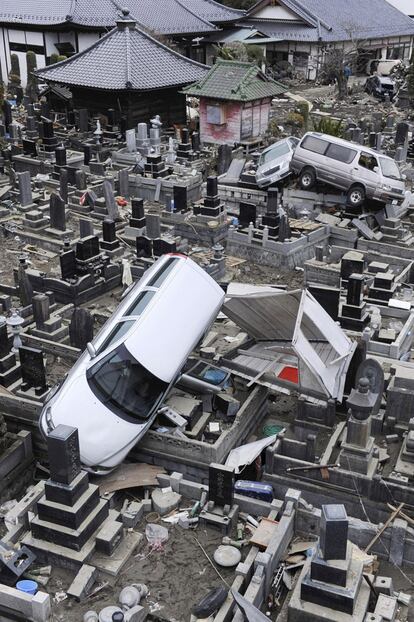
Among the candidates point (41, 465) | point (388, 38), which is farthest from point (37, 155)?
point (388, 38)

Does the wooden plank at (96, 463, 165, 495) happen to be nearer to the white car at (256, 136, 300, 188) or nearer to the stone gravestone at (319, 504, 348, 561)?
the stone gravestone at (319, 504, 348, 561)

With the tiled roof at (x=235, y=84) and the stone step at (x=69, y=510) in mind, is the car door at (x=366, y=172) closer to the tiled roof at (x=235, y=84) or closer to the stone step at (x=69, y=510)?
the tiled roof at (x=235, y=84)

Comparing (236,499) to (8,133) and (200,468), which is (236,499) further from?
(8,133)

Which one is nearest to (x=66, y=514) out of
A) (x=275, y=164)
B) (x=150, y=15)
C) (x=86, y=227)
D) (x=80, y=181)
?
(x=86, y=227)

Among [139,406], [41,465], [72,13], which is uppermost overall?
[72,13]

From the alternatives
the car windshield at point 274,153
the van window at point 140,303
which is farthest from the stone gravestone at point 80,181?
the van window at point 140,303

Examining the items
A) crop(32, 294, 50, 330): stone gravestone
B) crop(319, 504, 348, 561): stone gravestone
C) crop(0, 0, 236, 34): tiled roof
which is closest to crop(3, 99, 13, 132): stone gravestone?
crop(0, 0, 236, 34): tiled roof
